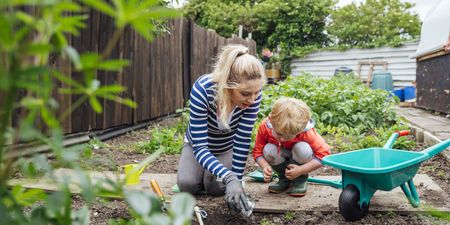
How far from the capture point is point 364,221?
7.38 feet

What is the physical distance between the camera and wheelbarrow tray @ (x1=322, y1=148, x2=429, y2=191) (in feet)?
6.95

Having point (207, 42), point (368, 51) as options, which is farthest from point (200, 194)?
point (368, 51)

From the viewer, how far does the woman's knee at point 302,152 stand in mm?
2590

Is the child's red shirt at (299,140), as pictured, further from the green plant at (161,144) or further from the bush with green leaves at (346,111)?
the bush with green leaves at (346,111)

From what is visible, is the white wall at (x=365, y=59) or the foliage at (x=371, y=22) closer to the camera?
the white wall at (x=365, y=59)

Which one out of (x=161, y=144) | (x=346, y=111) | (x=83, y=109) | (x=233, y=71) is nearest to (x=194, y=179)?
(x=233, y=71)

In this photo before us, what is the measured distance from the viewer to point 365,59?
15.6 m

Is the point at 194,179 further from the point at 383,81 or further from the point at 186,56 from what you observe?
the point at 383,81

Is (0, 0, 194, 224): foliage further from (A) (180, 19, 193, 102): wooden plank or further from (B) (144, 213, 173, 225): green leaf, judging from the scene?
(A) (180, 19, 193, 102): wooden plank

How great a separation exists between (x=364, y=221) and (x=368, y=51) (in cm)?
Result: 1418

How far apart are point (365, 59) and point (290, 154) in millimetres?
13808

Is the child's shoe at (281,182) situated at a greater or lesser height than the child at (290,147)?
lesser

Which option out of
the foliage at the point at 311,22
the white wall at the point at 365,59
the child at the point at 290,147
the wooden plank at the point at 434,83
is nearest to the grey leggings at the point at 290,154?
the child at the point at 290,147

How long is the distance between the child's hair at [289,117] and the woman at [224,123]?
0.15 meters
